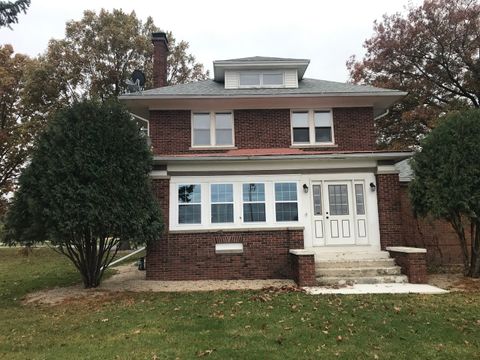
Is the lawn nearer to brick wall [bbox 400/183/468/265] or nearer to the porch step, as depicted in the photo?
the porch step

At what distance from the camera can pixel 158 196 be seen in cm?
1132

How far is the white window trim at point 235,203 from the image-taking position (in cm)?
1131

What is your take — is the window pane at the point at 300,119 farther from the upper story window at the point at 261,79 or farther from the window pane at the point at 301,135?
the upper story window at the point at 261,79

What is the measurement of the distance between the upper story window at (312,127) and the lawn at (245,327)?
671 centimetres

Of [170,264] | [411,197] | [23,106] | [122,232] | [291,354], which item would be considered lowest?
[291,354]

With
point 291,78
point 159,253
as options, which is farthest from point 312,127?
point 159,253

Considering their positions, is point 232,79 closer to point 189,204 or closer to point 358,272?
point 189,204

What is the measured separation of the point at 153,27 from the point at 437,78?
19912 millimetres

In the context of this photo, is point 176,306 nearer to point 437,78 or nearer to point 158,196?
point 158,196

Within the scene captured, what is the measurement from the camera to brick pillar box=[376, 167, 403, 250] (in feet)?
37.5

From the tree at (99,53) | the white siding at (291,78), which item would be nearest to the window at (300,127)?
the white siding at (291,78)

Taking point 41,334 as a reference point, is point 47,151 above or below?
above

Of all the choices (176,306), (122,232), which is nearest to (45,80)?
(122,232)

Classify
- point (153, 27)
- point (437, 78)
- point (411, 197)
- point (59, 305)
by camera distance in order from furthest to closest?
point (153, 27)
point (437, 78)
point (411, 197)
point (59, 305)
